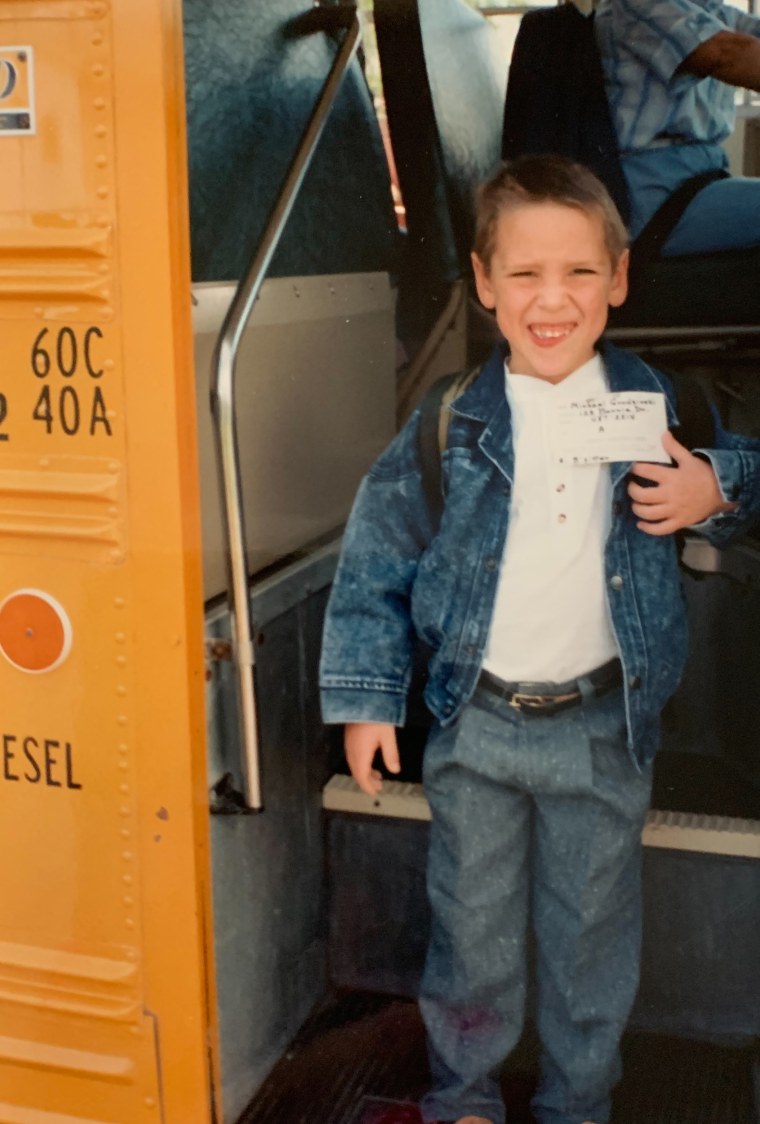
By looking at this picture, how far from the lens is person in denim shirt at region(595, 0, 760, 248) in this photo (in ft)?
6.19

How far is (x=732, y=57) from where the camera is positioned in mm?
1884

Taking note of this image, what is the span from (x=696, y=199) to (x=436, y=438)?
2.64ft

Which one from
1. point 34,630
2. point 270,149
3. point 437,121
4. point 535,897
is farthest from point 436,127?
point 535,897

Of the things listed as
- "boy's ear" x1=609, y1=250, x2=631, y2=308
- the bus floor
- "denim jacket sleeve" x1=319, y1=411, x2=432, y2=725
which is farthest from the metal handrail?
the bus floor

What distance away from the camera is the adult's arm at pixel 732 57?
1867mm

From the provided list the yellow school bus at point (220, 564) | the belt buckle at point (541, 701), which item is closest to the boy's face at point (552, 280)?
the yellow school bus at point (220, 564)

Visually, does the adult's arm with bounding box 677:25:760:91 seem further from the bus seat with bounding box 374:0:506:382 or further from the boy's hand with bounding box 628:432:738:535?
the boy's hand with bounding box 628:432:738:535

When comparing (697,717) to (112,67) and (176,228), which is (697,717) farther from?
(112,67)

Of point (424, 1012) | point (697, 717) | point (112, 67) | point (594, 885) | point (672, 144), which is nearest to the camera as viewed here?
point (112, 67)

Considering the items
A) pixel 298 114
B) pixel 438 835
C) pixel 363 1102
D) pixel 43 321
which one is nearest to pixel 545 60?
pixel 298 114

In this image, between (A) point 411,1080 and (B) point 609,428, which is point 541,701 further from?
(A) point 411,1080

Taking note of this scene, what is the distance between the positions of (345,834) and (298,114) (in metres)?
1.28

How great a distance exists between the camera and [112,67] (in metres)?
1.46

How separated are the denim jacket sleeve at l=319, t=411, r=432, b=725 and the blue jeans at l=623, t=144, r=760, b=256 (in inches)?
27.4
